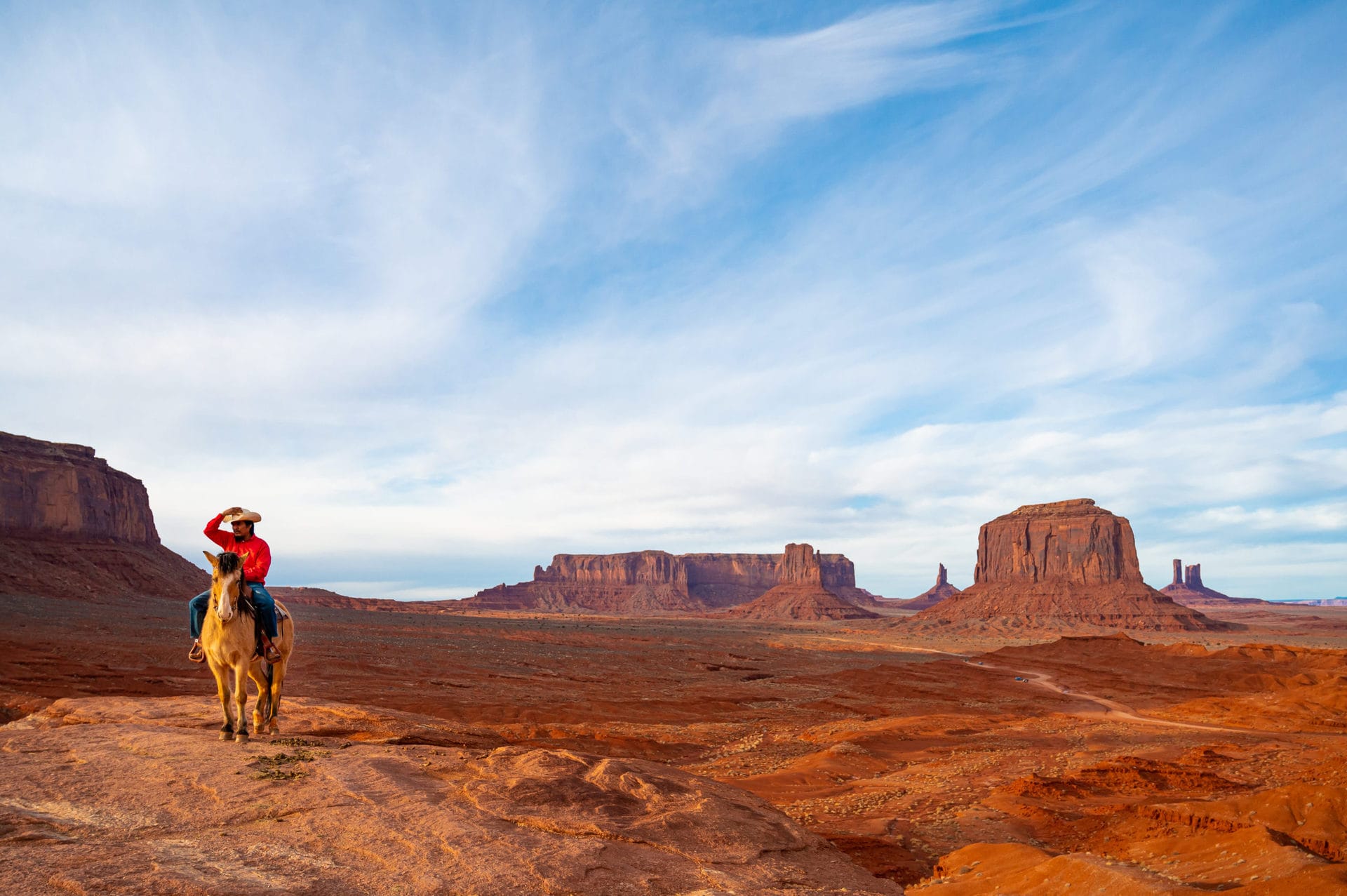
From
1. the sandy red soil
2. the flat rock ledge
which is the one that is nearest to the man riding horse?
the flat rock ledge

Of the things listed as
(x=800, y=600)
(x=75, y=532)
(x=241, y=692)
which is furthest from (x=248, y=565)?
(x=800, y=600)

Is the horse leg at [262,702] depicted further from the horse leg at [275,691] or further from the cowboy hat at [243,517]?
the cowboy hat at [243,517]

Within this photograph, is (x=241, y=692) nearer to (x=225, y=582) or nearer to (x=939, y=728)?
(x=225, y=582)

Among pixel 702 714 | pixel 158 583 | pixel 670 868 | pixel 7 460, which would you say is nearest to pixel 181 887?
pixel 670 868

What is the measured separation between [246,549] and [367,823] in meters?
5.63

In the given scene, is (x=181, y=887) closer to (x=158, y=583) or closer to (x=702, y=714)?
(x=702, y=714)

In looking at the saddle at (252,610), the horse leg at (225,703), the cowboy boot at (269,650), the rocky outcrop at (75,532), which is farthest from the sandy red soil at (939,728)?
the rocky outcrop at (75,532)

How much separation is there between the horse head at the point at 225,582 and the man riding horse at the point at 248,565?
2.35 feet

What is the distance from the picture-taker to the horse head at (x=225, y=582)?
8922 millimetres

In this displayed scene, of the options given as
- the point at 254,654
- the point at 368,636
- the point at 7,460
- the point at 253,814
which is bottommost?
the point at 368,636

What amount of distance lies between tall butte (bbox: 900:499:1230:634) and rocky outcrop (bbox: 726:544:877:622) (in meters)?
29.2

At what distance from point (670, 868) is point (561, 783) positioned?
1.86m

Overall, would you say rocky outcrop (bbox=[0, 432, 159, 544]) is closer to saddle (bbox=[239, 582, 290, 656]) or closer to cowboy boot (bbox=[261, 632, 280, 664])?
cowboy boot (bbox=[261, 632, 280, 664])

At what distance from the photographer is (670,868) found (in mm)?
6109
